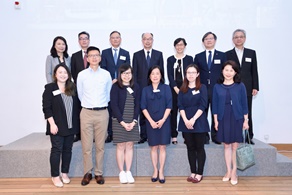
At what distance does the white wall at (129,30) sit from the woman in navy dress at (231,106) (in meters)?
1.70

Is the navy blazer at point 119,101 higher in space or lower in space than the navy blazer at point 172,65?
lower

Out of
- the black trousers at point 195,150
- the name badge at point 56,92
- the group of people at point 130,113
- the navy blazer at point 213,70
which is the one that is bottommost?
the black trousers at point 195,150

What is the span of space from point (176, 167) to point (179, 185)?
14.2 inches

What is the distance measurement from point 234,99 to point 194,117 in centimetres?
50

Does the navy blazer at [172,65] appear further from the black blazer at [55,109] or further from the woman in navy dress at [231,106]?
the black blazer at [55,109]

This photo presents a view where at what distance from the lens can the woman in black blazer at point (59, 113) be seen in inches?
119

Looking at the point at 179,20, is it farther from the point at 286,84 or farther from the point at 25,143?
the point at 25,143

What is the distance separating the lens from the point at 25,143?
3822 mm

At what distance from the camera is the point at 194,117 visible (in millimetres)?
3162

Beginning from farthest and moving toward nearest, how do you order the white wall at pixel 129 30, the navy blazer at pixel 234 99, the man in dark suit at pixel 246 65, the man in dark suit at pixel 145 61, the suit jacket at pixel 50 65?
the white wall at pixel 129 30 → the man in dark suit at pixel 246 65 → the man in dark suit at pixel 145 61 → the suit jacket at pixel 50 65 → the navy blazer at pixel 234 99

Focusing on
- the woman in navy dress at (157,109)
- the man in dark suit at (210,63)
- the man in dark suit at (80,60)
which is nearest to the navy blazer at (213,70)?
the man in dark suit at (210,63)

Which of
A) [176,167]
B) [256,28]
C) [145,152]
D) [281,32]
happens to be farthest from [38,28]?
[281,32]

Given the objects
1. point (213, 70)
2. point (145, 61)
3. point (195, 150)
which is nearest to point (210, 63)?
point (213, 70)

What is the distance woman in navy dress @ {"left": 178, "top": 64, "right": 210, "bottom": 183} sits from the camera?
3.17m
